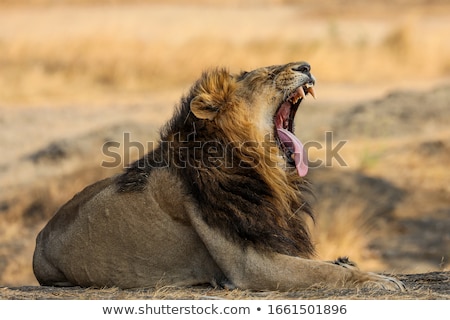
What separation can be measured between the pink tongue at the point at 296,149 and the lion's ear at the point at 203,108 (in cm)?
52

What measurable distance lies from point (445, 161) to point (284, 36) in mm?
13892

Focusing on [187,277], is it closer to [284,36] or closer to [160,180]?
[160,180]

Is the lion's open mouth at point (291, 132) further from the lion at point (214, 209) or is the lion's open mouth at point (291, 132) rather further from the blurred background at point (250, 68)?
the blurred background at point (250, 68)

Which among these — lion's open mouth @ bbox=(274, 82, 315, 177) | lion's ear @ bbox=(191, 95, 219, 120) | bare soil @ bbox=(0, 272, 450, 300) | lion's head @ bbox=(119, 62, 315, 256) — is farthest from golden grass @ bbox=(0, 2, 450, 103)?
bare soil @ bbox=(0, 272, 450, 300)

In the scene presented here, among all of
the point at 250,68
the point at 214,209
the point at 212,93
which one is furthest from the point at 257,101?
the point at 250,68

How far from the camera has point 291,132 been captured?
790 centimetres

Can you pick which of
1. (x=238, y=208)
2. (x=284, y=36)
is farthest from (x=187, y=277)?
(x=284, y=36)

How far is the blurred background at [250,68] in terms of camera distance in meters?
15.1

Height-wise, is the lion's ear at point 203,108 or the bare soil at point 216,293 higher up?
the lion's ear at point 203,108

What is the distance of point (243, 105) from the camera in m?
7.62

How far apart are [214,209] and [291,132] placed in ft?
3.24

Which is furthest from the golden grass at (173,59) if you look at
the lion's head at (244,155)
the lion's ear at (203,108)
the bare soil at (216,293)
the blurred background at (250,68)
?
the bare soil at (216,293)

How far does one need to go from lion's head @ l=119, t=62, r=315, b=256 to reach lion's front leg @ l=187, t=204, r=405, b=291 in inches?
3.8

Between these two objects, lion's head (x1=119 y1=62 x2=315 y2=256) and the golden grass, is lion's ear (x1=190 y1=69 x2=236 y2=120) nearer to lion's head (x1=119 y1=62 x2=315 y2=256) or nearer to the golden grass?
lion's head (x1=119 y1=62 x2=315 y2=256)
